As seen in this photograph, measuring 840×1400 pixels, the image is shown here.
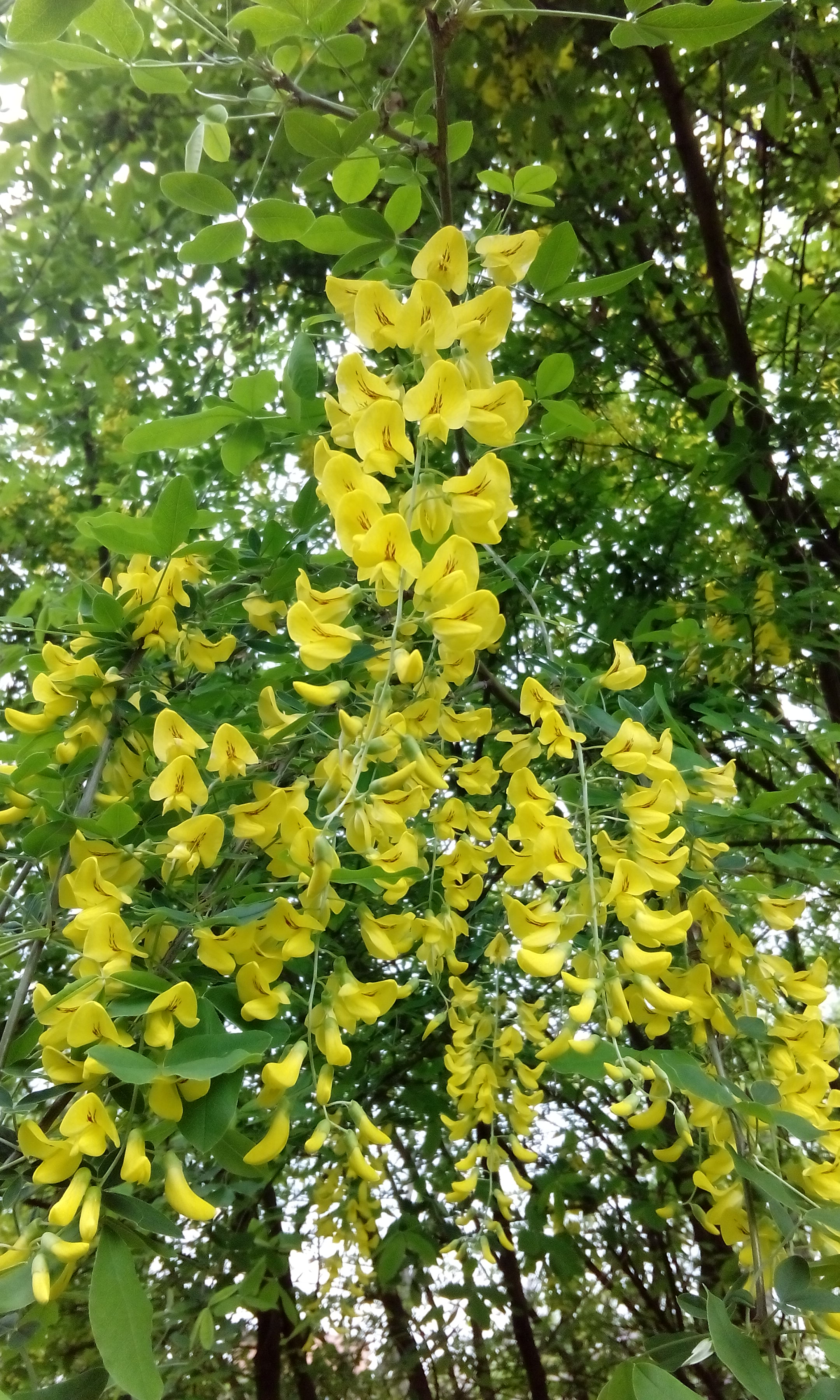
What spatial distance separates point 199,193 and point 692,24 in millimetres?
392

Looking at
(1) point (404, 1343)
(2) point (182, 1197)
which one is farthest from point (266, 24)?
(1) point (404, 1343)

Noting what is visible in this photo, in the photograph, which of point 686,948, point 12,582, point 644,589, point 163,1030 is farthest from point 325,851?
point 12,582

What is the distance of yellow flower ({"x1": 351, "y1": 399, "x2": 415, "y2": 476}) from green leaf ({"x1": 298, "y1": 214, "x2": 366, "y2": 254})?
23cm

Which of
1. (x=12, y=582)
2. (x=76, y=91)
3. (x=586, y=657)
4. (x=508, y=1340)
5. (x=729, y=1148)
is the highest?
(x=76, y=91)

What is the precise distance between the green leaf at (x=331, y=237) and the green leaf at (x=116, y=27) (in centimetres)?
19

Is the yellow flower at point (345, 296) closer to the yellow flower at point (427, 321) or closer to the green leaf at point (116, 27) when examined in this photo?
the yellow flower at point (427, 321)

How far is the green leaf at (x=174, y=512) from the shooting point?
2.51ft

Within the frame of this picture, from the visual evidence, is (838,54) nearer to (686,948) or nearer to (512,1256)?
(686,948)

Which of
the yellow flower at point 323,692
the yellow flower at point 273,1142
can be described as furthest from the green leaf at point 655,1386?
the yellow flower at point 323,692

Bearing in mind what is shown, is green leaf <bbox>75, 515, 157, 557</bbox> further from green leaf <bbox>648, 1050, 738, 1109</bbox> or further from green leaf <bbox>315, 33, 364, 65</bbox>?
green leaf <bbox>648, 1050, 738, 1109</bbox>

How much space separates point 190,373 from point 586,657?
1.12m

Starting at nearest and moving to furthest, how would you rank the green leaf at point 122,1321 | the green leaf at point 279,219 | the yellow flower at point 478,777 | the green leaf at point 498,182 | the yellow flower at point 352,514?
1. the green leaf at point 122,1321
2. the yellow flower at point 352,514
3. the green leaf at point 279,219
4. the green leaf at point 498,182
5. the yellow flower at point 478,777

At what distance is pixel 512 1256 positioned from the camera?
6.44 feet

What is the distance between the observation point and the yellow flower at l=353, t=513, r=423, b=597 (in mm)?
565
